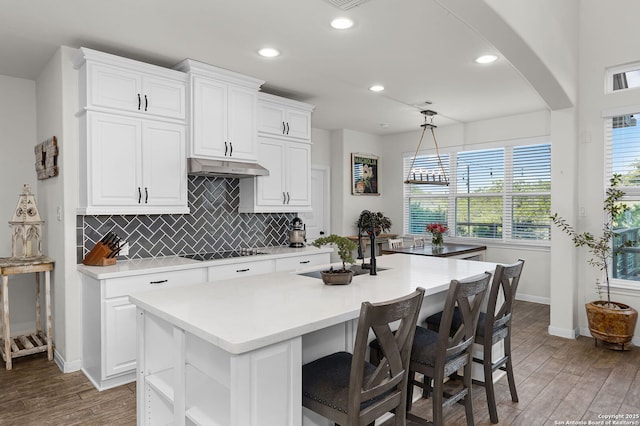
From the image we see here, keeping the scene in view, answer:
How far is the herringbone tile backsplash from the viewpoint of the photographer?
366 centimetres

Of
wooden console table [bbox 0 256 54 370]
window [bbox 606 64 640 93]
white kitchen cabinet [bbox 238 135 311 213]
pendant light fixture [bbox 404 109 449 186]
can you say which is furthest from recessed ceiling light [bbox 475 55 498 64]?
wooden console table [bbox 0 256 54 370]

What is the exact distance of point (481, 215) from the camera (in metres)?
6.47

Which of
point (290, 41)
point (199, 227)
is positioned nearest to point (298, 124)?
point (290, 41)

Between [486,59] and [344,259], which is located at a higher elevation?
[486,59]

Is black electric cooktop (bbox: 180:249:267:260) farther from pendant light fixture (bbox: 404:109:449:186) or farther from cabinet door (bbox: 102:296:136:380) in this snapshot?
pendant light fixture (bbox: 404:109:449:186)

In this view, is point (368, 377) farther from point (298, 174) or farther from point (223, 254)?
point (298, 174)

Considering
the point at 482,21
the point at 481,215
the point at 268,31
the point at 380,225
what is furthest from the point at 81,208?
the point at 481,215

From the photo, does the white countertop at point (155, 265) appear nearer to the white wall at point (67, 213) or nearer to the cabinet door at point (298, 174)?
the white wall at point (67, 213)

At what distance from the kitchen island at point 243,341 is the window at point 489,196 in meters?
3.97

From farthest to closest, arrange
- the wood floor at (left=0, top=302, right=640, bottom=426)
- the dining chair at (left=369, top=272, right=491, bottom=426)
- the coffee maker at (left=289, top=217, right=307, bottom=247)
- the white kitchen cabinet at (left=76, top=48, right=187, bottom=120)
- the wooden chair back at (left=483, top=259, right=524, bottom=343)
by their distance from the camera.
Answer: the coffee maker at (left=289, top=217, right=307, bottom=247), the white kitchen cabinet at (left=76, top=48, right=187, bottom=120), the wood floor at (left=0, top=302, right=640, bottom=426), the wooden chair back at (left=483, top=259, right=524, bottom=343), the dining chair at (left=369, top=272, right=491, bottom=426)

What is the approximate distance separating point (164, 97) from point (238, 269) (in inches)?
69.4

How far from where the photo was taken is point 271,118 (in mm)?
4547

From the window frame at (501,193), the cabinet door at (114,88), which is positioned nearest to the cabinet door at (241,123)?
the cabinet door at (114,88)

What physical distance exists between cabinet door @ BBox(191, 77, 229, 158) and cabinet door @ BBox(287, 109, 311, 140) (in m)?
0.97
